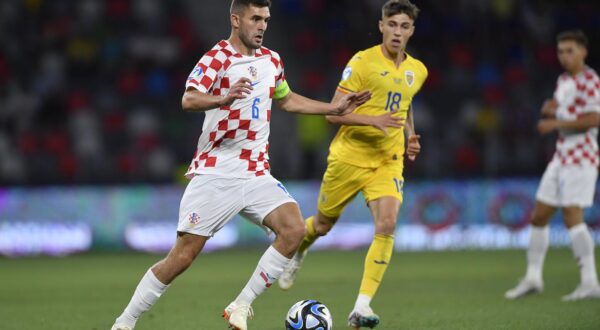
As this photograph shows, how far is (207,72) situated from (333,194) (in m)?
2.40

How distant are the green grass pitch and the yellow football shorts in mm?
978

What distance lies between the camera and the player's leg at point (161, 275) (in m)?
6.71

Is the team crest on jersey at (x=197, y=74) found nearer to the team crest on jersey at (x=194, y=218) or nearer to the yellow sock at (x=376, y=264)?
the team crest on jersey at (x=194, y=218)

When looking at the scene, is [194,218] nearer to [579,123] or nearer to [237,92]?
[237,92]

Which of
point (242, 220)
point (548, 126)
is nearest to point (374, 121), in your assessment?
point (548, 126)

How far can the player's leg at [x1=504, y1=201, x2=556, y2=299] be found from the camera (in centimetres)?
989

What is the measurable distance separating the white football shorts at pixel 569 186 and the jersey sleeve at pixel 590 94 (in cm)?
61

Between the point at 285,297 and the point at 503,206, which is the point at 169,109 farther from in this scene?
the point at 285,297

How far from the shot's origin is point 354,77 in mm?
8141

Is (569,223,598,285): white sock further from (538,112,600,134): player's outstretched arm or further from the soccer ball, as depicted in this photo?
the soccer ball

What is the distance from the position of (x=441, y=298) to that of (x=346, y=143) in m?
2.21

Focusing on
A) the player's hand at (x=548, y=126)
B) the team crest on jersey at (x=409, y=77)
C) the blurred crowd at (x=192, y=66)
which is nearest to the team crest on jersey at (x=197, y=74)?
the team crest on jersey at (x=409, y=77)

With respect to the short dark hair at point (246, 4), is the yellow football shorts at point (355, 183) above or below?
below

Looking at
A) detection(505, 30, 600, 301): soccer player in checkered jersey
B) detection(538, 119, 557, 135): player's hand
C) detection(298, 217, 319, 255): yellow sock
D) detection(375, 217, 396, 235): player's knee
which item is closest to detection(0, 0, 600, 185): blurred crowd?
detection(505, 30, 600, 301): soccer player in checkered jersey
